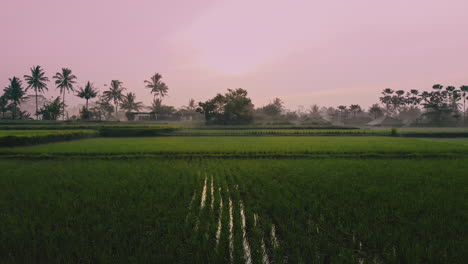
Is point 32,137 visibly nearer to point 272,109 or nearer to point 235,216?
point 235,216

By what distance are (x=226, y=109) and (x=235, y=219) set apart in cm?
4777

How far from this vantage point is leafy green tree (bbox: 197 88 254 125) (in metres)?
52.0

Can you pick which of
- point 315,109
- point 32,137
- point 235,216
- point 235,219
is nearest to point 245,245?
point 235,219

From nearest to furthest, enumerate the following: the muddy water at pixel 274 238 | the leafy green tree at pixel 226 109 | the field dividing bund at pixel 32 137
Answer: the muddy water at pixel 274 238
the field dividing bund at pixel 32 137
the leafy green tree at pixel 226 109

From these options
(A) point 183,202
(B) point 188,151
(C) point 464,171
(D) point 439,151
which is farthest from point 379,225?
(D) point 439,151

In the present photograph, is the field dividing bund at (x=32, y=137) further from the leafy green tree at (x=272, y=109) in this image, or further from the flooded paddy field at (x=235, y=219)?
the leafy green tree at (x=272, y=109)

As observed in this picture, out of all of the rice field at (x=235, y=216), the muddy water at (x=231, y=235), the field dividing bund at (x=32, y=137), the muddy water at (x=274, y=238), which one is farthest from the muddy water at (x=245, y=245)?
the field dividing bund at (x=32, y=137)

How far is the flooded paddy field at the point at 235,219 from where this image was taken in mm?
3293

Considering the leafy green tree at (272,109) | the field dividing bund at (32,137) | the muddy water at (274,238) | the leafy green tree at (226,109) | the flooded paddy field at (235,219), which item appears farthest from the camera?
the leafy green tree at (272,109)

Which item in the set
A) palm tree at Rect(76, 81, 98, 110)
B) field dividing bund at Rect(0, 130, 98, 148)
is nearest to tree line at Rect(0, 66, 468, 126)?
palm tree at Rect(76, 81, 98, 110)

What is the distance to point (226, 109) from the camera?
5188cm

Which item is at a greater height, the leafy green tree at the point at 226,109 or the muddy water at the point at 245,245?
the leafy green tree at the point at 226,109

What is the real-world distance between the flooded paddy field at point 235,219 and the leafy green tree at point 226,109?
44.4 metres

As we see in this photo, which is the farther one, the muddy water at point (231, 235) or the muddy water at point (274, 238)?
the muddy water at point (274, 238)
